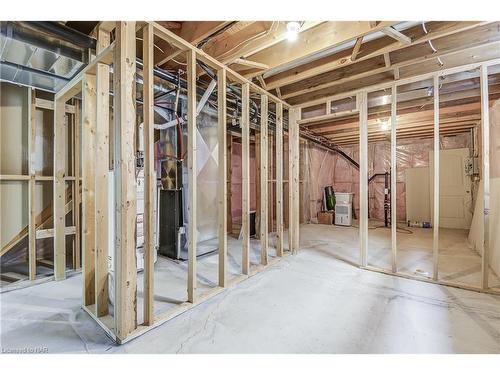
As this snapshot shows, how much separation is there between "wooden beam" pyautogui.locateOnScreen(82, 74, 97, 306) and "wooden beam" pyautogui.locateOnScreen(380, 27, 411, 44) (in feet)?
8.06

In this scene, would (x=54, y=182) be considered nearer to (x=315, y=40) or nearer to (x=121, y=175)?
(x=121, y=175)

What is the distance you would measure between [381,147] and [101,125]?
7381mm

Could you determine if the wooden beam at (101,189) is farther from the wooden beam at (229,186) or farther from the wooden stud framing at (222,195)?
the wooden beam at (229,186)

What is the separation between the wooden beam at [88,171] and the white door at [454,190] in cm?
720

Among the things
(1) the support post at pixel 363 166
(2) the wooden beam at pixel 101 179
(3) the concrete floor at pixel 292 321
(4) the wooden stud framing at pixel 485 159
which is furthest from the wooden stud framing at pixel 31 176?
(4) the wooden stud framing at pixel 485 159

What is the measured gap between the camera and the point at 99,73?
70.1 inches

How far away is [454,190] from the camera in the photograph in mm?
5828

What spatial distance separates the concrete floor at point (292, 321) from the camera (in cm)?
154

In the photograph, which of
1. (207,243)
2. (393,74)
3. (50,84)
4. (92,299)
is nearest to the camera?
(92,299)

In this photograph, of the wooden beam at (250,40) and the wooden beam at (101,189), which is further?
the wooden beam at (250,40)

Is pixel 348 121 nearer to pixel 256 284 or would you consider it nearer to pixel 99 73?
pixel 256 284

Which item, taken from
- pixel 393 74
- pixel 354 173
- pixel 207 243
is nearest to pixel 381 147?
pixel 354 173

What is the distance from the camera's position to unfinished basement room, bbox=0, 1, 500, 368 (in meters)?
1.62

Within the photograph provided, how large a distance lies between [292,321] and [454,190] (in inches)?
244
